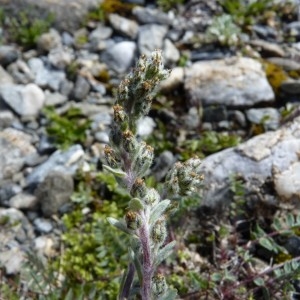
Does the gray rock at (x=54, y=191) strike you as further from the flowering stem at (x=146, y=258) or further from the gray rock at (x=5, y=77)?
the flowering stem at (x=146, y=258)

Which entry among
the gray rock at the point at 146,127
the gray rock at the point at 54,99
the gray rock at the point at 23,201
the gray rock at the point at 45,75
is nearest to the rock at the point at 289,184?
the gray rock at the point at 146,127

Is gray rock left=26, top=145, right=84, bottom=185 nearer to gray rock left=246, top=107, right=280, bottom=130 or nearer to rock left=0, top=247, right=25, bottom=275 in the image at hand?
rock left=0, top=247, right=25, bottom=275

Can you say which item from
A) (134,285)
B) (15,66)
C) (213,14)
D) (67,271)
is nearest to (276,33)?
(213,14)

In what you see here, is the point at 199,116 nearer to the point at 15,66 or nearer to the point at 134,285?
the point at 15,66

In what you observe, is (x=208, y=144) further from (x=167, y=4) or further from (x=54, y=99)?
(x=167, y=4)

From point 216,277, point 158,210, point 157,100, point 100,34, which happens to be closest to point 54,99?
point 157,100

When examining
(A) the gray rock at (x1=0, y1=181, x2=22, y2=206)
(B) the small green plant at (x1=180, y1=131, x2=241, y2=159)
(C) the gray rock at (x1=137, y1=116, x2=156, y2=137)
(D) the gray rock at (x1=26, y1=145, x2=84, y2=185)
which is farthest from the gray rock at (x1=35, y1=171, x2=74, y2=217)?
(B) the small green plant at (x1=180, y1=131, x2=241, y2=159)
